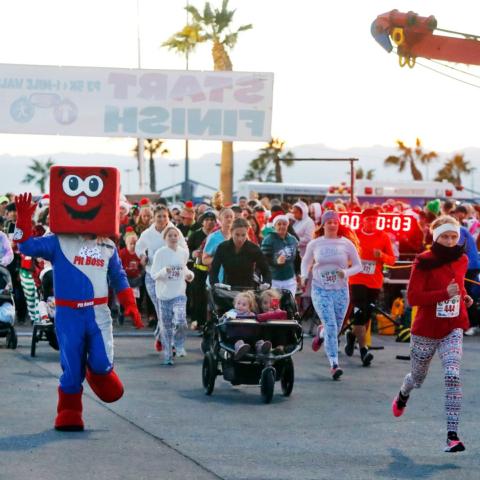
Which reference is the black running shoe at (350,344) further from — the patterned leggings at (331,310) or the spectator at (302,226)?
the spectator at (302,226)

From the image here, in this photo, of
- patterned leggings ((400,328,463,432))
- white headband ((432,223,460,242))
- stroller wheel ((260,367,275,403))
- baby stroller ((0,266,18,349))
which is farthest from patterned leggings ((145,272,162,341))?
white headband ((432,223,460,242))

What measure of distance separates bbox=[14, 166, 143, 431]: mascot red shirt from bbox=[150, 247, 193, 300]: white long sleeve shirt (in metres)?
4.03

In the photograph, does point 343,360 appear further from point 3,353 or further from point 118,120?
point 118,120

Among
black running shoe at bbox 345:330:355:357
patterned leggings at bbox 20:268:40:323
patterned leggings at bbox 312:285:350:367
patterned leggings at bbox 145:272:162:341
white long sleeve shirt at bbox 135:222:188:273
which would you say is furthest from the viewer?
patterned leggings at bbox 20:268:40:323

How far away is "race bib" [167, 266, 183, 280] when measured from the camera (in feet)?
47.7

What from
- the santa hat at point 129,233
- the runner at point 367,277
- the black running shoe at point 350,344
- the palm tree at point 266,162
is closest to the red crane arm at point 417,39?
the runner at point 367,277

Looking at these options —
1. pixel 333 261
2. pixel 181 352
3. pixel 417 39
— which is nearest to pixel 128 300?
pixel 333 261

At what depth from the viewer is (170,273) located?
14539 millimetres

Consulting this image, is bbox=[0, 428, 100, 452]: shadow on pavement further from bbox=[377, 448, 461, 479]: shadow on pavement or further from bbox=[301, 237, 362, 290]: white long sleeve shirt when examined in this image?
bbox=[301, 237, 362, 290]: white long sleeve shirt

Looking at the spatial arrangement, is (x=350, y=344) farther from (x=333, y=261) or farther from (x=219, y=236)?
(x=333, y=261)

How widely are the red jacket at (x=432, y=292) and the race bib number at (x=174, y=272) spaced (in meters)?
5.29

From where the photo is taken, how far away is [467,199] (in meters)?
46.6

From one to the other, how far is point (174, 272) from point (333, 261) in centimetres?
195

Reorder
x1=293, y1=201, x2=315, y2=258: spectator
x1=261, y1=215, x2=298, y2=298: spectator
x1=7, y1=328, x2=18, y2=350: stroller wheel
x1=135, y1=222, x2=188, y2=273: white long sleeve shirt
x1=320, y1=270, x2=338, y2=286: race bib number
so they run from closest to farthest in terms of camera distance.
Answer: x1=320, y1=270, x2=338, y2=286: race bib number, x1=7, y1=328, x2=18, y2=350: stroller wheel, x1=135, y1=222, x2=188, y2=273: white long sleeve shirt, x1=261, y1=215, x2=298, y2=298: spectator, x1=293, y1=201, x2=315, y2=258: spectator
